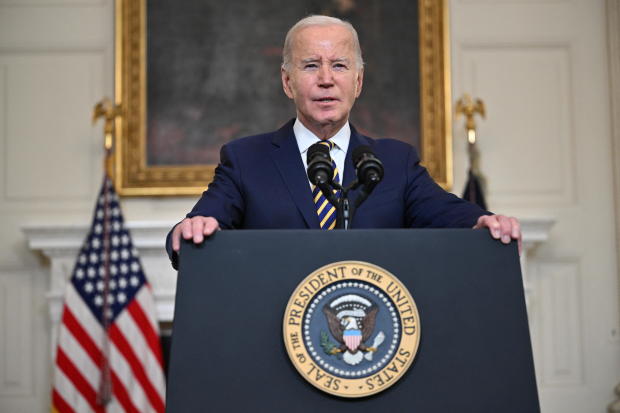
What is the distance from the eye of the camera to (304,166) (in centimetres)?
247

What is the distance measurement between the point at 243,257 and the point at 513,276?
64 centimetres

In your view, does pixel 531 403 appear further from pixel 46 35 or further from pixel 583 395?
pixel 46 35

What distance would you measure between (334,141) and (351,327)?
880mm

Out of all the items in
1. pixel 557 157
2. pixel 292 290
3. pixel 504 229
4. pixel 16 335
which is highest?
pixel 557 157

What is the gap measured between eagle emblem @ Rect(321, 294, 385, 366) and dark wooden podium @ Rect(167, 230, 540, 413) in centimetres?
9

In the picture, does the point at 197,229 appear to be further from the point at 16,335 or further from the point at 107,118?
the point at 16,335

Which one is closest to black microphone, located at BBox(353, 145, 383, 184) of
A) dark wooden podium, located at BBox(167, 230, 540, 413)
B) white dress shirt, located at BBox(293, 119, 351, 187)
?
dark wooden podium, located at BBox(167, 230, 540, 413)

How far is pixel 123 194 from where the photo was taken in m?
5.88

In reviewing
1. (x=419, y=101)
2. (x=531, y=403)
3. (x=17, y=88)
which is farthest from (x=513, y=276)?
(x=17, y=88)

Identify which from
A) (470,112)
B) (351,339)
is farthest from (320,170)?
(470,112)

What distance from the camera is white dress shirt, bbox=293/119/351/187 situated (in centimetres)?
252

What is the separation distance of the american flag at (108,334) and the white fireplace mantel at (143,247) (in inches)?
6.4

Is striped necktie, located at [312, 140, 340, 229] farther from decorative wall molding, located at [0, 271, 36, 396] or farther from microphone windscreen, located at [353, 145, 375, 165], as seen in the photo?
decorative wall molding, located at [0, 271, 36, 396]

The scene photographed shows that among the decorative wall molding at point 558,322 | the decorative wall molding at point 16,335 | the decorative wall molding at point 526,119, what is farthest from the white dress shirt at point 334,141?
the decorative wall molding at point 16,335
